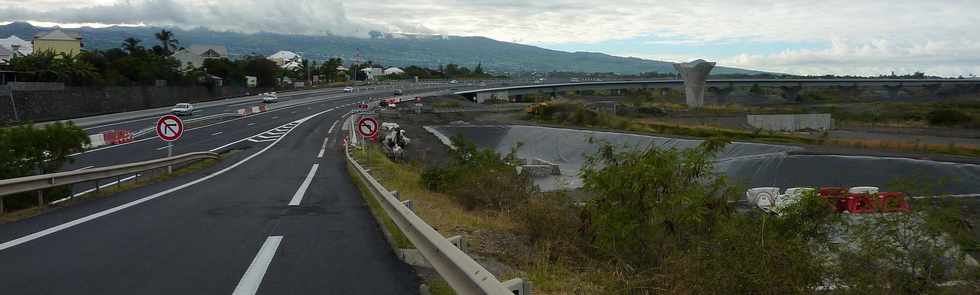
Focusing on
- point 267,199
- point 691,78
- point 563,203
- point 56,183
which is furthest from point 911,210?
point 691,78

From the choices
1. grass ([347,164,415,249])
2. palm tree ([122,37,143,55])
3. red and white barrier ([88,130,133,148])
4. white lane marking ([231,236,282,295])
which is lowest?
red and white barrier ([88,130,133,148])

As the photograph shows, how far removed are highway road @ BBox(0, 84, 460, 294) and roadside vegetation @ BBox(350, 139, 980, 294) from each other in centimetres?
147

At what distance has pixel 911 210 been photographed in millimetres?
8375

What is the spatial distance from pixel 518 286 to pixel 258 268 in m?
3.66

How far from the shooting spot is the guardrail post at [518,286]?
5086mm

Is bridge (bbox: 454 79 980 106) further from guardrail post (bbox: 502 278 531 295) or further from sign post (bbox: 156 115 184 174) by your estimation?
guardrail post (bbox: 502 278 531 295)

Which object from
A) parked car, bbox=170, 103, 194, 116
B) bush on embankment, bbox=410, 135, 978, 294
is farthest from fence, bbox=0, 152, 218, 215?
parked car, bbox=170, 103, 194, 116

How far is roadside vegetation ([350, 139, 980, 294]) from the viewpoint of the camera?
22.8 ft

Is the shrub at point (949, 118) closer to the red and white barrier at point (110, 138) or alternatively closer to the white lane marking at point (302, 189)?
the white lane marking at point (302, 189)

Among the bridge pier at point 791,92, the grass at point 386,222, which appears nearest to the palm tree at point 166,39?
the bridge pier at point 791,92

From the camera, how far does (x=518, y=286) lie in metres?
5.18

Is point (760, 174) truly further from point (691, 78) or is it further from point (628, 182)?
point (691, 78)

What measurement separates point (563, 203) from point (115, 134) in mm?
39209

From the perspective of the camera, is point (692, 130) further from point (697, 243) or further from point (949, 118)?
point (697, 243)
